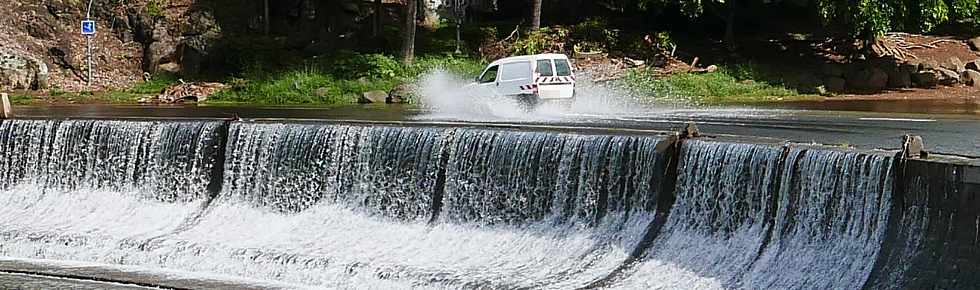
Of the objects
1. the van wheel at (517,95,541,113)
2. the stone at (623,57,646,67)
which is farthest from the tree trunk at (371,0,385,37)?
the van wheel at (517,95,541,113)

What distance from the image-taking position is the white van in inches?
949

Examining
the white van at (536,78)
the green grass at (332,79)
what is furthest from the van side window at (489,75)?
the green grass at (332,79)

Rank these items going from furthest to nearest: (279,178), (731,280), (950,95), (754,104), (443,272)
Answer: (950,95) → (754,104) → (279,178) → (443,272) → (731,280)

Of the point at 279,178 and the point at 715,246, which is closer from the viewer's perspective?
the point at 715,246

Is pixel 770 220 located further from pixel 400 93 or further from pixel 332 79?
pixel 332 79

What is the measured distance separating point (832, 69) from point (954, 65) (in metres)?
3.26

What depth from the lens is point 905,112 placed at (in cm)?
2330

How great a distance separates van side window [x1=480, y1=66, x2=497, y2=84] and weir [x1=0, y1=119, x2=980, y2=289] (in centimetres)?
727

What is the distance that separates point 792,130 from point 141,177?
10396 millimetres

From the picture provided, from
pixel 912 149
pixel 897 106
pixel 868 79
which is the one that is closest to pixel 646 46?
pixel 868 79

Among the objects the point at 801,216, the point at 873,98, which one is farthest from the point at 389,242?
the point at 873,98

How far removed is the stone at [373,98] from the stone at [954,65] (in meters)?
15.1

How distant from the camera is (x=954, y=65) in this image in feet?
106

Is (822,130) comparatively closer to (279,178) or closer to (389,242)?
(389,242)
